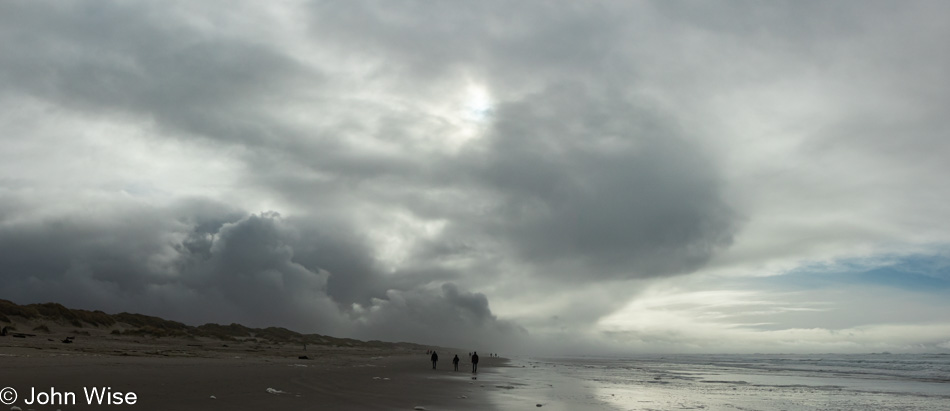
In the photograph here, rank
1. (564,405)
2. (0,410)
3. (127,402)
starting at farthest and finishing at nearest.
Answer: (564,405) → (127,402) → (0,410)

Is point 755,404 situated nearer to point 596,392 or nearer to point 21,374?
point 596,392

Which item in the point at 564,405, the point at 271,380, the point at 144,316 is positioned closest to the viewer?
the point at 564,405

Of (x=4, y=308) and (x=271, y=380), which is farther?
(x=4, y=308)

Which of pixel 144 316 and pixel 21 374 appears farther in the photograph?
pixel 144 316

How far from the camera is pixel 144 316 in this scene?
11962cm

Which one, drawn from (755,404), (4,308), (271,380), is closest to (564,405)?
(755,404)

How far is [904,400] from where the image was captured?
117 feet

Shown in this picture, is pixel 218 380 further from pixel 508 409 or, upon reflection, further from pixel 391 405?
pixel 508 409

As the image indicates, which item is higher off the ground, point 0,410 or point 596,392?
point 0,410

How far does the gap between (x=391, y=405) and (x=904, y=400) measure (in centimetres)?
3543

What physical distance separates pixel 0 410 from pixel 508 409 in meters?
17.7

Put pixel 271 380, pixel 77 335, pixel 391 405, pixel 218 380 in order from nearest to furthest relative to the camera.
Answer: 1. pixel 391 405
2. pixel 218 380
3. pixel 271 380
4. pixel 77 335

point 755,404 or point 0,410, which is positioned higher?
point 0,410

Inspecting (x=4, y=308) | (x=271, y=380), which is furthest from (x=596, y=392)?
(x=4, y=308)
